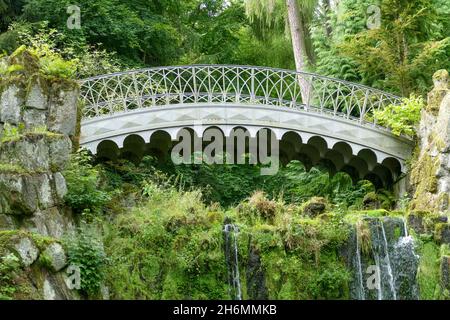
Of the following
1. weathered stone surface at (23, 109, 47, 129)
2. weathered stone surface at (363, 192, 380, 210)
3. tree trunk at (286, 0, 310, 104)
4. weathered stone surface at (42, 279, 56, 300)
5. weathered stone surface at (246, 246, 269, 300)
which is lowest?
weathered stone surface at (42, 279, 56, 300)

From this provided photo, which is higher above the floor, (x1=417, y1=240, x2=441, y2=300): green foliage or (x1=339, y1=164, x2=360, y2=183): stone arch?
(x1=339, y1=164, x2=360, y2=183): stone arch

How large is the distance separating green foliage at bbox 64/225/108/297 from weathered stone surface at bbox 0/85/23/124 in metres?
2.59

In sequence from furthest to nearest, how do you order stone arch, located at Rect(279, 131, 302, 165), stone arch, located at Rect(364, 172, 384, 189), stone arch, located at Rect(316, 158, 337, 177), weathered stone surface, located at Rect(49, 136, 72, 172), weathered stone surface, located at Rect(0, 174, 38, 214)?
stone arch, located at Rect(364, 172, 384, 189) < stone arch, located at Rect(316, 158, 337, 177) < stone arch, located at Rect(279, 131, 302, 165) < weathered stone surface, located at Rect(49, 136, 72, 172) < weathered stone surface, located at Rect(0, 174, 38, 214)

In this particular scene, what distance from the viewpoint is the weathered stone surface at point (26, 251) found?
1288 cm

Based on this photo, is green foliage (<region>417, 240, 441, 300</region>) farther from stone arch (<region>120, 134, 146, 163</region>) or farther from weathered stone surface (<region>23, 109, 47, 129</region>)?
weathered stone surface (<region>23, 109, 47, 129</region>)

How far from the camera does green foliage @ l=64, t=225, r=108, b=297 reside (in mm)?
13750

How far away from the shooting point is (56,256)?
1341cm

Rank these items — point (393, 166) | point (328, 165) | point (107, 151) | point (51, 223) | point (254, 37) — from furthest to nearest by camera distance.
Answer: point (254, 37)
point (328, 165)
point (393, 166)
point (107, 151)
point (51, 223)

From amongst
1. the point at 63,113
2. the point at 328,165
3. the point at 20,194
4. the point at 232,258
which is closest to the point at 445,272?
the point at 232,258

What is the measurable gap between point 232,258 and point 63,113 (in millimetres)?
4232

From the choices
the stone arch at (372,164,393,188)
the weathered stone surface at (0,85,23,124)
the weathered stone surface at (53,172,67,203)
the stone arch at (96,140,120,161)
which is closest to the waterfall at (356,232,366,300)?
the weathered stone surface at (53,172,67,203)

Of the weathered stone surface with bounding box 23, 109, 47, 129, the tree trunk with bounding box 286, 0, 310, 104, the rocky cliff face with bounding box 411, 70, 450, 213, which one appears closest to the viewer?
the weathered stone surface with bounding box 23, 109, 47, 129

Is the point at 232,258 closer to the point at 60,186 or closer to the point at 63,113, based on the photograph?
the point at 60,186

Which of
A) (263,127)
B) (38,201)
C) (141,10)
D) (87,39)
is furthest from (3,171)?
(141,10)
